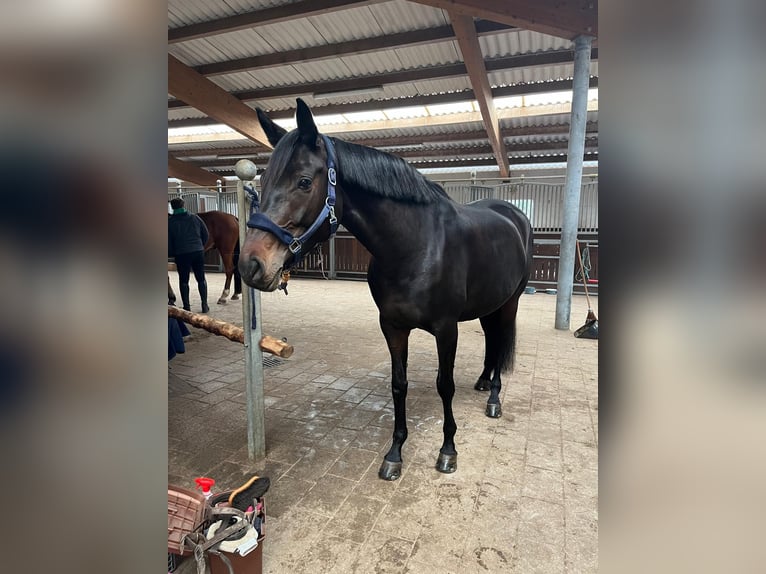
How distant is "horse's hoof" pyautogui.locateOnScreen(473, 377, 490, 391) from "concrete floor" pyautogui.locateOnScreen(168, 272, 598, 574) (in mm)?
81

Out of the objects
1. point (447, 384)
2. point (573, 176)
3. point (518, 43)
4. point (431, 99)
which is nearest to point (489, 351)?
point (447, 384)

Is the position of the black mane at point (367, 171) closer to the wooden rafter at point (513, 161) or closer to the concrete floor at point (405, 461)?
the concrete floor at point (405, 461)

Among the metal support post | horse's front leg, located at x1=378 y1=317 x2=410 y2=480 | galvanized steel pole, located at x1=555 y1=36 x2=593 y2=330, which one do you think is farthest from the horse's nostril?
the metal support post

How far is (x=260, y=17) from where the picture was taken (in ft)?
15.9

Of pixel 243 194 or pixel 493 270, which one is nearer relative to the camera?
pixel 243 194

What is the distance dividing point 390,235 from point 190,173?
12.2 metres

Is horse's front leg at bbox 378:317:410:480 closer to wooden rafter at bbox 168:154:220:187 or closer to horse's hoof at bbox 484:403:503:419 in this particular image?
horse's hoof at bbox 484:403:503:419

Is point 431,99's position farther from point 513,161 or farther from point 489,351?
point 489,351
